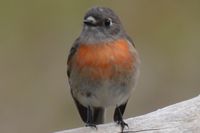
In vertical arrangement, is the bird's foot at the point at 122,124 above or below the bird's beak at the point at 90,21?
below

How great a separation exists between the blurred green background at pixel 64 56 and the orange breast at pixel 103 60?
4070mm

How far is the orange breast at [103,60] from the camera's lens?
1164 cm

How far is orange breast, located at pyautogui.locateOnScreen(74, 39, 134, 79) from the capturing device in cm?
1164

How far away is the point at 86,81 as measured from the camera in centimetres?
1184

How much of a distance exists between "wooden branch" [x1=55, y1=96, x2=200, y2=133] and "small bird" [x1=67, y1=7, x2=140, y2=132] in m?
0.26

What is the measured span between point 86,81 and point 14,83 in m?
5.97

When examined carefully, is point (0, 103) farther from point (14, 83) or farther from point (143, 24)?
point (143, 24)

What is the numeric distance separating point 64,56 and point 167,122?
267 inches

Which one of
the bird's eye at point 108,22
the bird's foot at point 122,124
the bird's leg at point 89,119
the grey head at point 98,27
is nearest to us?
the bird's foot at point 122,124

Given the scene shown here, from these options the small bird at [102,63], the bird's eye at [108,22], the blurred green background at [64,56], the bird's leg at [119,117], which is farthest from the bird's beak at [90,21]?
the blurred green background at [64,56]

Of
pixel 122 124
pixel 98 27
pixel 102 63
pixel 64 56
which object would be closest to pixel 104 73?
pixel 102 63

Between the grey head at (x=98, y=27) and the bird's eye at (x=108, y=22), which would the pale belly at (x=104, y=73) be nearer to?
the grey head at (x=98, y=27)

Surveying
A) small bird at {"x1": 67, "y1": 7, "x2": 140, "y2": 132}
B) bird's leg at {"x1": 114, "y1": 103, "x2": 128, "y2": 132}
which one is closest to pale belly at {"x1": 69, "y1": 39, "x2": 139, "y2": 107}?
small bird at {"x1": 67, "y1": 7, "x2": 140, "y2": 132}

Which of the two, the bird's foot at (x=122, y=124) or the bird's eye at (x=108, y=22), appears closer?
the bird's foot at (x=122, y=124)
